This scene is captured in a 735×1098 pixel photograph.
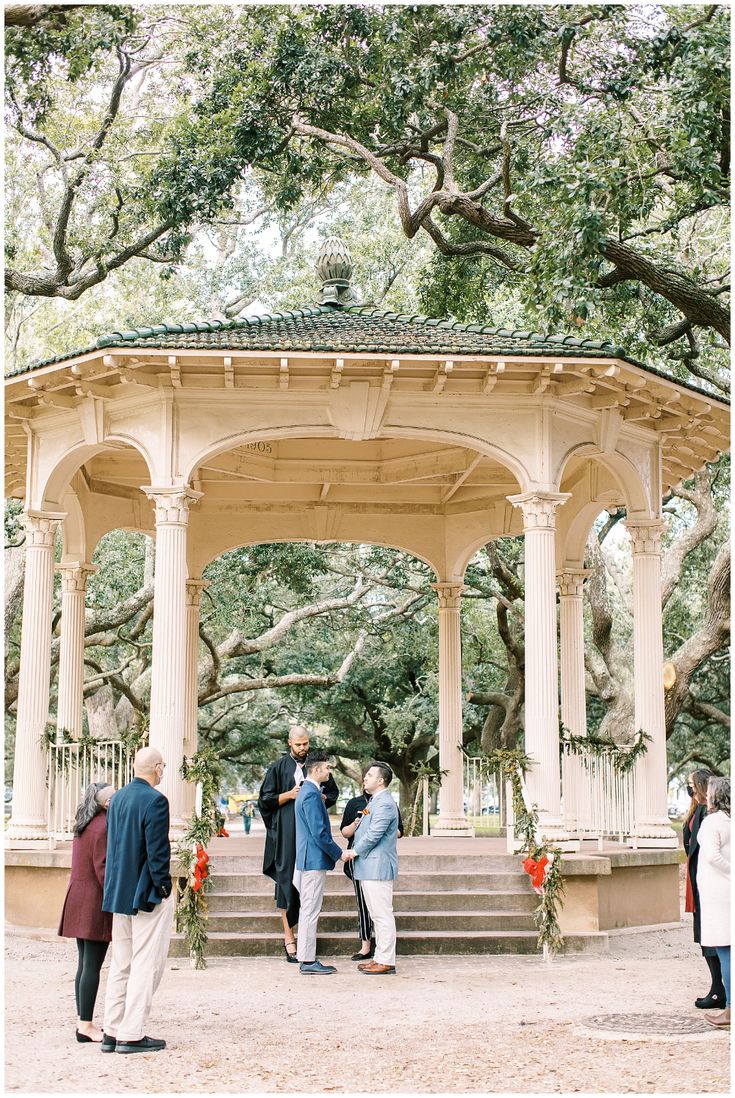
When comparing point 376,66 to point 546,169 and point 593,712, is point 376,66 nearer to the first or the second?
point 546,169

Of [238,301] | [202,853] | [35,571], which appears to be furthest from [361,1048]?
[238,301]

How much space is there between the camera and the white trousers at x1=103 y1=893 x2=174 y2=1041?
705 cm

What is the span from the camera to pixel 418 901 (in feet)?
36.6

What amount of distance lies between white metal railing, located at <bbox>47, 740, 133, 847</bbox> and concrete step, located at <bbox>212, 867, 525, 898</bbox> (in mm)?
1645

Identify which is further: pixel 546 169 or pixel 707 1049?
pixel 546 169

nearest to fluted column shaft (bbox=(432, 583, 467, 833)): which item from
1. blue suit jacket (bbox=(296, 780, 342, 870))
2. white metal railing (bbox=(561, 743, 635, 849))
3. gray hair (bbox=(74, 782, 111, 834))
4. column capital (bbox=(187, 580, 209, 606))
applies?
column capital (bbox=(187, 580, 209, 606))

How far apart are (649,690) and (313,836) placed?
4.92m

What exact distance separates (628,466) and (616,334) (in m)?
4.65

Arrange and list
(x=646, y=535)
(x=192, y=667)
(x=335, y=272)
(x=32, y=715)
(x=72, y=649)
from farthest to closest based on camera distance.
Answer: (x=192, y=667), (x=72, y=649), (x=335, y=272), (x=646, y=535), (x=32, y=715)

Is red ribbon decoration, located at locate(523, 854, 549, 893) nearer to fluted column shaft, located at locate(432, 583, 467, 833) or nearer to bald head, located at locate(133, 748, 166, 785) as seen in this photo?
bald head, located at locate(133, 748, 166, 785)

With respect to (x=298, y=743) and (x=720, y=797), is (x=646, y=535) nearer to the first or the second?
(x=298, y=743)

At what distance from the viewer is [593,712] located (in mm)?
31625

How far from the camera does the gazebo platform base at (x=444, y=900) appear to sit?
10.7 m

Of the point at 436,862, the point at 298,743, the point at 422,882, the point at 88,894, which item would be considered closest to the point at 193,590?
the point at 436,862
